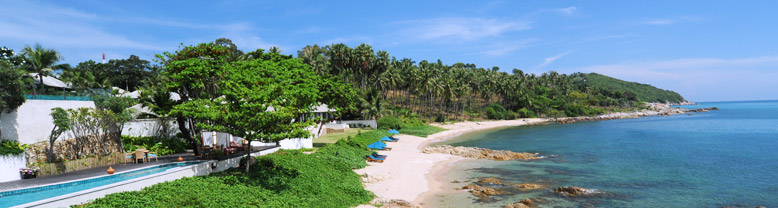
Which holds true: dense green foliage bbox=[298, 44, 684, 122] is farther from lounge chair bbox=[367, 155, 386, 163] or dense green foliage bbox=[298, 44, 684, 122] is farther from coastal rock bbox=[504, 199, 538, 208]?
coastal rock bbox=[504, 199, 538, 208]

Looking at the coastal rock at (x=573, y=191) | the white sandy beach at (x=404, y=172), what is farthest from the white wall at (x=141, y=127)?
the coastal rock at (x=573, y=191)

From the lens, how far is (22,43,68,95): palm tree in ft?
95.2

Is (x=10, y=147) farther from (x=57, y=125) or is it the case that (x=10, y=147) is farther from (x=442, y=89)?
(x=442, y=89)

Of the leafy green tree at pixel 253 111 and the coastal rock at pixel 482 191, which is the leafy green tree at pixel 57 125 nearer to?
the leafy green tree at pixel 253 111

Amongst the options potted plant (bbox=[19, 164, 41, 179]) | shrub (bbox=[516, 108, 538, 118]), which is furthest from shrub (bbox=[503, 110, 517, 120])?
potted plant (bbox=[19, 164, 41, 179])

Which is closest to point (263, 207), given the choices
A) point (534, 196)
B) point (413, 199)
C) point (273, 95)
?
point (273, 95)

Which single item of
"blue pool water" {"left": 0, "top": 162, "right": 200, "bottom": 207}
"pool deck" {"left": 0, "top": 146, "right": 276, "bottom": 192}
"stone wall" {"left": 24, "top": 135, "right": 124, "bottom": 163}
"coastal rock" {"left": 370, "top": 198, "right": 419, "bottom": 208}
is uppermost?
"stone wall" {"left": 24, "top": 135, "right": 124, "bottom": 163}

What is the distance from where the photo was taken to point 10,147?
18359 mm

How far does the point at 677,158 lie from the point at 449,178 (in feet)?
97.2

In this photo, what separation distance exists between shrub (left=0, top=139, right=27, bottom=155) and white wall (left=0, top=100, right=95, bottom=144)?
42 centimetres

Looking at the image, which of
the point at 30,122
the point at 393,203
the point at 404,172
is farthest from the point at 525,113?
the point at 30,122

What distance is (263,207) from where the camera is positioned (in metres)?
18.6

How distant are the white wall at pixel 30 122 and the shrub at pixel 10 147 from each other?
1.38 ft

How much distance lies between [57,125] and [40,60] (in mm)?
13079
